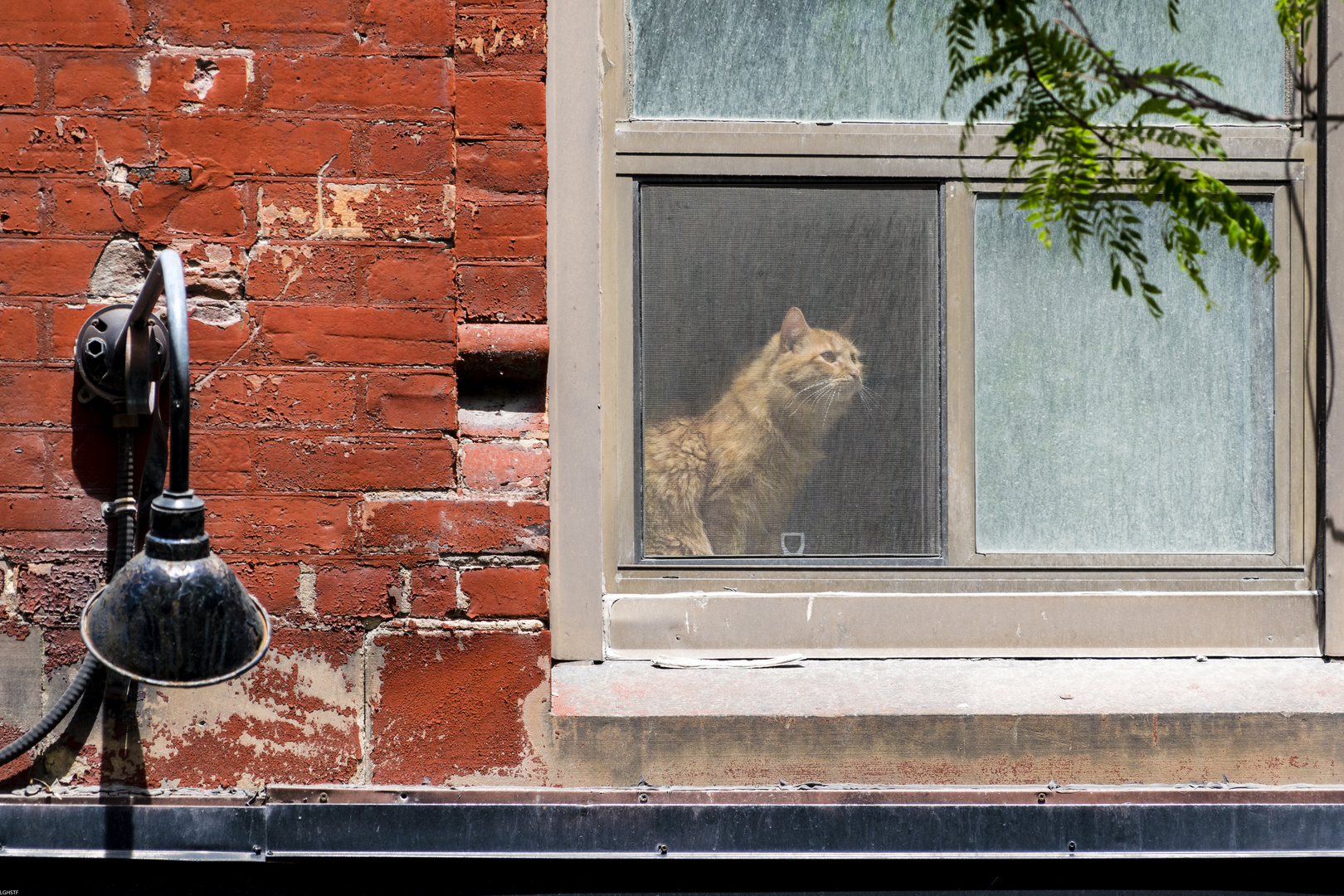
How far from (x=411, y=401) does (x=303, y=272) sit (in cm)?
32

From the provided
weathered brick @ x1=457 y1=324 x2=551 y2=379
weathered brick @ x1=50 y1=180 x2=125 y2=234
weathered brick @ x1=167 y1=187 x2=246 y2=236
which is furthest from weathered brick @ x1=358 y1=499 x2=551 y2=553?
weathered brick @ x1=50 y1=180 x2=125 y2=234

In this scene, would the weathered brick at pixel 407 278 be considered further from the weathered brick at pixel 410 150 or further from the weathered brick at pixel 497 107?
the weathered brick at pixel 497 107

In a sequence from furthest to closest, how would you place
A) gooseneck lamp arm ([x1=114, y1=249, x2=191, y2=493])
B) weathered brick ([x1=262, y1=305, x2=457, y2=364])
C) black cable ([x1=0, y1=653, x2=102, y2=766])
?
weathered brick ([x1=262, y1=305, x2=457, y2=364]) < black cable ([x1=0, y1=653, x2=102, y2=766]) < gooseneck lamp arm ([x1=114, y1=249, x2=191, y2=493])

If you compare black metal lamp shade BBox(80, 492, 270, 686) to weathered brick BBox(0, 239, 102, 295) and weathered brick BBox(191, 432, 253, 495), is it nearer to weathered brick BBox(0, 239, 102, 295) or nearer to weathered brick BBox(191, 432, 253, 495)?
weathered brick BBox(191, 432, 253, 495)

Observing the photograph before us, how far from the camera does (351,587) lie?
1978 mm

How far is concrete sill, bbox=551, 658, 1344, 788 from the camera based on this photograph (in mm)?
2004

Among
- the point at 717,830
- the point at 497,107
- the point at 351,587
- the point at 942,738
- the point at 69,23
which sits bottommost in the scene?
the point at 717,830

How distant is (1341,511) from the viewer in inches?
89.2

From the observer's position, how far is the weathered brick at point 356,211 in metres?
1.96

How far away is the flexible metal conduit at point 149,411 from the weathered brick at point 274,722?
0.50 ft

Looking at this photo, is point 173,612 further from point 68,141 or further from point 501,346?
point 68,141

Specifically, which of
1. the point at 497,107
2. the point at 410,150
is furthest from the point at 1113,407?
the point at 410,150

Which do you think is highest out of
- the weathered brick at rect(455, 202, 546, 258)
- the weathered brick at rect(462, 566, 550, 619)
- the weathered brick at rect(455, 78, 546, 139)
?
the weathered brick at rect(455, 78, 546, 139)

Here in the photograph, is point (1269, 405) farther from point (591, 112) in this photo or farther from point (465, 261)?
point (465, 261)
